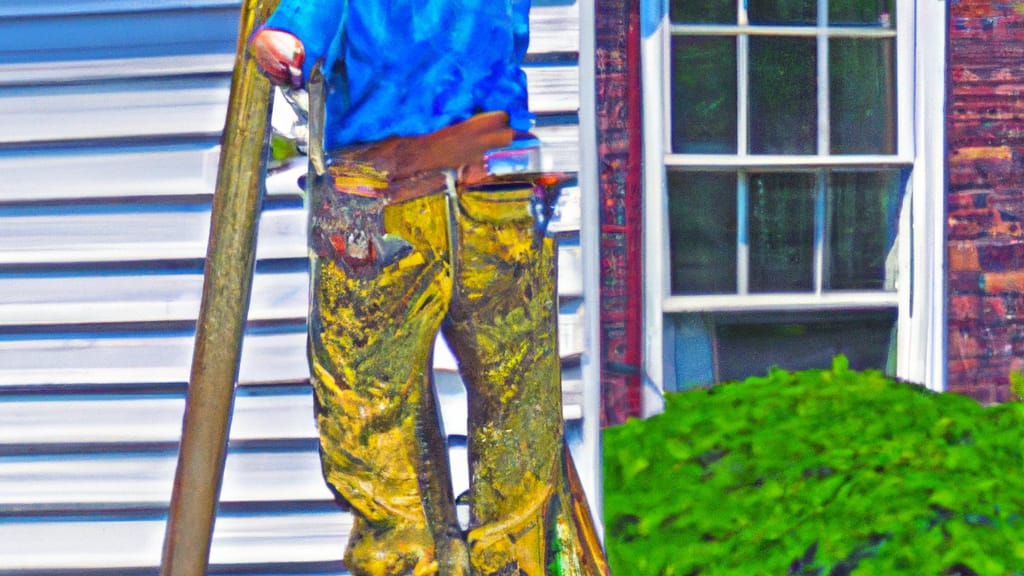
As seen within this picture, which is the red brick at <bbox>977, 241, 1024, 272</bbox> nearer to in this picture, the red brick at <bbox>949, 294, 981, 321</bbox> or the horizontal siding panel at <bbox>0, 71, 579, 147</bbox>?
the red brick at <bbox>949, 294, 981, 321</bbox>

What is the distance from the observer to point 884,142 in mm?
3227

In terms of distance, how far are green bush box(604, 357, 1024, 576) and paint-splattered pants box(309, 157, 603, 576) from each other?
0.80 metres

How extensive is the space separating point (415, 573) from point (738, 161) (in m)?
1.86

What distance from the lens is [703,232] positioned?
315 centimetres

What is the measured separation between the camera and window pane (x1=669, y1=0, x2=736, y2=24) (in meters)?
3.08

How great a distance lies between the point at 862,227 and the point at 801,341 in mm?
399

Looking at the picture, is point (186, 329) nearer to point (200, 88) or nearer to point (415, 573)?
point (200, 88)

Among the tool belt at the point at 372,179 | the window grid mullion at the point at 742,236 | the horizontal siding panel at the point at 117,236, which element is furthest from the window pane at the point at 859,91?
the tool belt at the point at 372,179

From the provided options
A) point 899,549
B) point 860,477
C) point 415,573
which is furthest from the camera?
point 860,477

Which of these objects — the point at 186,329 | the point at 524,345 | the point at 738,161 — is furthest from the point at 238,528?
the point at 738,161

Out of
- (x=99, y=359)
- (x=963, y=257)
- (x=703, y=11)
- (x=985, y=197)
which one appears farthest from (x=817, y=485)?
(x=99, y=359)

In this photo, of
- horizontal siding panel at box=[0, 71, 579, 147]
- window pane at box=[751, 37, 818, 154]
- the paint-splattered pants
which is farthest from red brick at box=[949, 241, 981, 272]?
horizontal siding panel at box=[0, 71, 579, 147]

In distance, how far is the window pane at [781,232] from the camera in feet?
10.4

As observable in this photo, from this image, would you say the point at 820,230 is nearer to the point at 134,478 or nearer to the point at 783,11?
the point at 783,11
